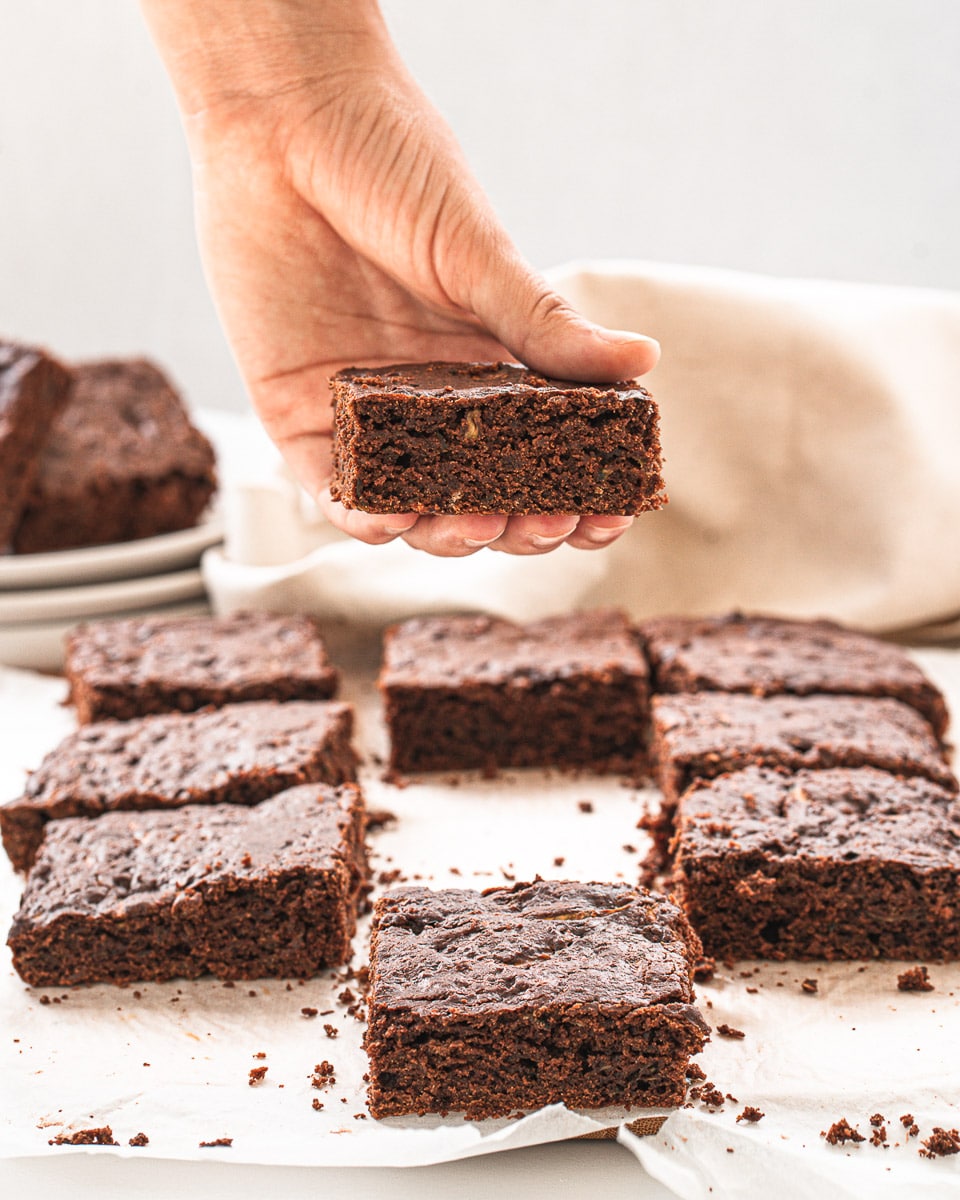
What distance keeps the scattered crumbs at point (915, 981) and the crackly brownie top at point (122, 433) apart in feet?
12.0

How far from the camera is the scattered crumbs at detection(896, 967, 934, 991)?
11.2 feet

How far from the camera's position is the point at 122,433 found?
19.5 ft

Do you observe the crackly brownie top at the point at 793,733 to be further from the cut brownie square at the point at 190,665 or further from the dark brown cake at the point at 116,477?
the dark brown cake at the point at 116,477

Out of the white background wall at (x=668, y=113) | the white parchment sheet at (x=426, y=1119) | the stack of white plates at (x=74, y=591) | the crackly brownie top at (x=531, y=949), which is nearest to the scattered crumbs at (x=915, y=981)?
the white parchment sheet at (x=426, y=1119)

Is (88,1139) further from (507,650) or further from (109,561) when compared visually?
(109,561)

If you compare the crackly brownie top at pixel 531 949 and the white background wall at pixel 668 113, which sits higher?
the white background wall at pixel 668 113

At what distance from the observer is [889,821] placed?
3.71 metres

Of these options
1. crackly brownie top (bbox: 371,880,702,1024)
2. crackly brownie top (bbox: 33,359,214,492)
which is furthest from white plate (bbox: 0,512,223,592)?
crackly brownie top (bbox: 371,880,702,1024)

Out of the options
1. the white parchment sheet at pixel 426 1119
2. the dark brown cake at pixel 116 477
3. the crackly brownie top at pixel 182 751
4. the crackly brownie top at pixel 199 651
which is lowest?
the white parchment sheet at pixel 426 1119

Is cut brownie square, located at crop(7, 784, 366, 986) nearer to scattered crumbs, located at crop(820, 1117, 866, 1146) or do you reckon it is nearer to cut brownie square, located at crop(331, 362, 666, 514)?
cut brownie square, located at crop(331, 362, 666, 514)

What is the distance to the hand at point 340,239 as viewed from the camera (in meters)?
3.63

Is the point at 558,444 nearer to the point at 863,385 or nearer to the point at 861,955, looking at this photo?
the point at 861,955

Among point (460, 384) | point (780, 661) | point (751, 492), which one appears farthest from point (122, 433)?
point (780, 661)

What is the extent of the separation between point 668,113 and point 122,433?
11.4 feet
